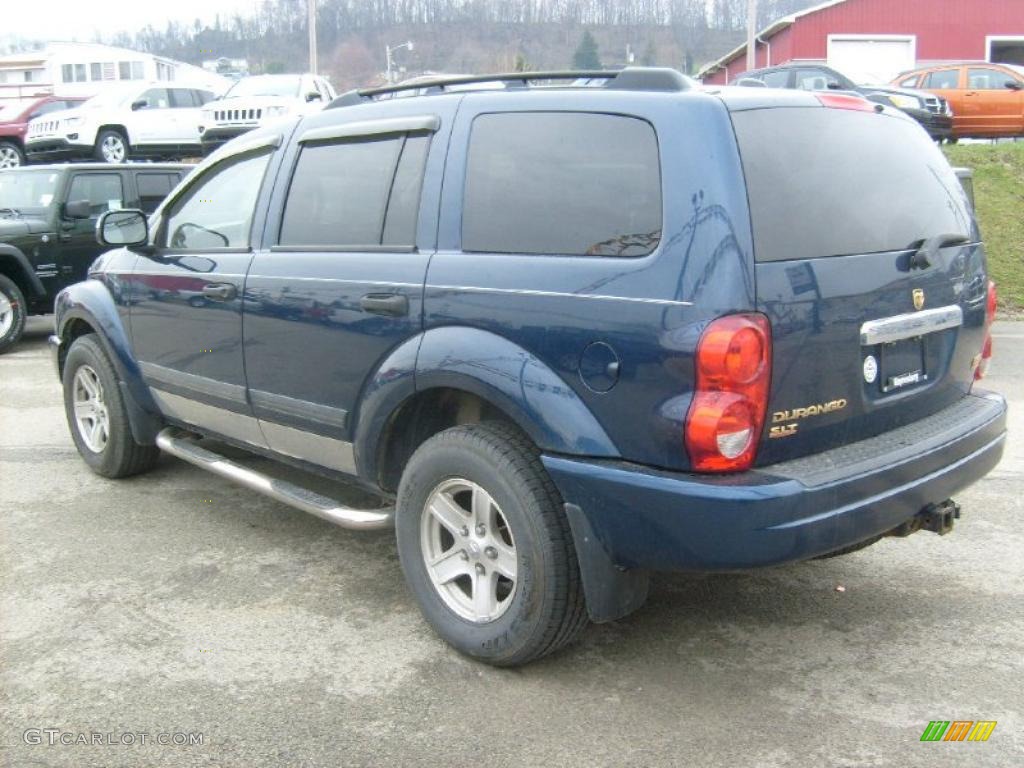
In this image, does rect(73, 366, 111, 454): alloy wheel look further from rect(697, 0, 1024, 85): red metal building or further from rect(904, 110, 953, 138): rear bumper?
rect(697, 0, 1024, 85): red metal building

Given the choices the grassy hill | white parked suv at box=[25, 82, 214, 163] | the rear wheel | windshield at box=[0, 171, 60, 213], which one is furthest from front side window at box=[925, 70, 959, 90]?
windshield at box=[0, 171, 60, 213]

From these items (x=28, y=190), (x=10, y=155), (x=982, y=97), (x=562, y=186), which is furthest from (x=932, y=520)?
(x=10, y=155)

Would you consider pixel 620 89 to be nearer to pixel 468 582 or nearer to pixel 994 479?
pixel 468 582

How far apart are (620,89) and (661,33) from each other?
17.1 m

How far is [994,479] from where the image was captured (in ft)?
17.8

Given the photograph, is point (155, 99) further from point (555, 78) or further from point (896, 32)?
point (896, 32)

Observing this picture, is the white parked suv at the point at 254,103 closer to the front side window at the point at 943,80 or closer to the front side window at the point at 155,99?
the front side window at the point at 155,99

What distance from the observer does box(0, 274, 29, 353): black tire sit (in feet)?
32.4

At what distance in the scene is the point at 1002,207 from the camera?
46.0 ft

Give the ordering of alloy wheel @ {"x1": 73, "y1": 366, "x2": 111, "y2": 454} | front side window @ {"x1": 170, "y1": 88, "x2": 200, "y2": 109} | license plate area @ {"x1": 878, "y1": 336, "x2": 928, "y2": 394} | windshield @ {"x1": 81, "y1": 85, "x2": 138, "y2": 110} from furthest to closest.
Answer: front side window @ {"x1": 170, "y1": 88, "x2": 200, "y2": 109} → windshield @ {"x1": 81, "y1": 85, "x2": 138, "y2": 110} → alloy wheel @ {"x1": 73, "y1": 366, "x2": 111, "y2": 454} → license plate area @ {"x1": 878, "y1": 336, "x2": 928, "y2": 394}

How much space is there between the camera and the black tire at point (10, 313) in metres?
9.89

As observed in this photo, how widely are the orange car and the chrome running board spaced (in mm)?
18774

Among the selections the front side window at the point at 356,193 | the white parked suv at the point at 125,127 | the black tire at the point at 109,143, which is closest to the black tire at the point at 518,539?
the front side window at the point at 356,193

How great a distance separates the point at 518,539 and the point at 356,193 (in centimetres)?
157
